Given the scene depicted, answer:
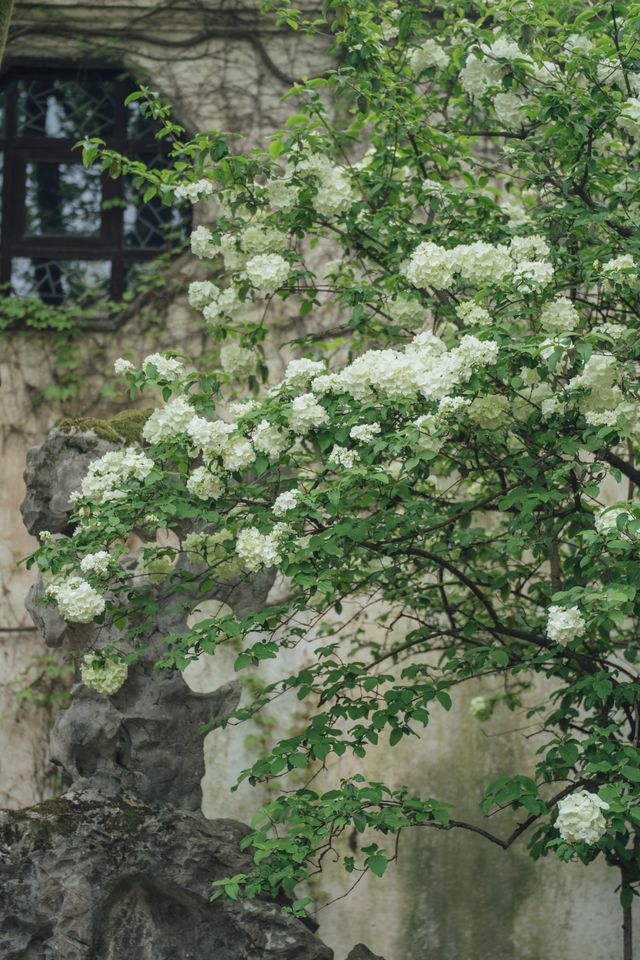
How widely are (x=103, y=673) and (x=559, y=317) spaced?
2.10 meters

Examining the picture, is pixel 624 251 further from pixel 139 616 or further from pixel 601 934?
pixel 601 934

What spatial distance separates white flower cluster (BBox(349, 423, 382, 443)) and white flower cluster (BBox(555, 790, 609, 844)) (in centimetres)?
129

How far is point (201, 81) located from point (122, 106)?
533 mm

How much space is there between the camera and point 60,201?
873cm

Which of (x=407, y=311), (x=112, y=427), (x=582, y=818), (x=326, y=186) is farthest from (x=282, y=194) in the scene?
(x=582, y=818)

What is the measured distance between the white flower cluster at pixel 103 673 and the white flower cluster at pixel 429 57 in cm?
280

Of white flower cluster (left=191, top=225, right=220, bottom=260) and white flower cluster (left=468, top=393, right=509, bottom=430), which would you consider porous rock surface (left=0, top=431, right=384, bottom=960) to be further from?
white flower cluster (left=468, top=393, right=509, bottom=430)

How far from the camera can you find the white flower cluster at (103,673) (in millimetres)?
5039

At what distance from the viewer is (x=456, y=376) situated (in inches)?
175

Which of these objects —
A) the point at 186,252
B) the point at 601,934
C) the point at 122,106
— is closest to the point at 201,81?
the point at 122,106

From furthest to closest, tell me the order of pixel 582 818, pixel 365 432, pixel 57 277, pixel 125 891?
pixel 57 277
pixel 125 891
pixel 365 432
pixel 582 818

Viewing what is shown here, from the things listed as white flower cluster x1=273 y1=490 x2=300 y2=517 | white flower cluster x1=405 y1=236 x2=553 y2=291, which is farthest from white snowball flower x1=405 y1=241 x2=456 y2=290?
white flower cluster x1=273 y1=490 x2=300 y2=517

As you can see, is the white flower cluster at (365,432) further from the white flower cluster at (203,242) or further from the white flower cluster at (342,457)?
the white flower cluster at (203,242)

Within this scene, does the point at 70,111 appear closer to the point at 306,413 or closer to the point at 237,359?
the point at 237,359
